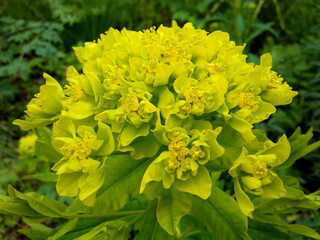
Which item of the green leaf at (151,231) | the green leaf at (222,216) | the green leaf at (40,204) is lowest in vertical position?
the green leaf at (151,231)

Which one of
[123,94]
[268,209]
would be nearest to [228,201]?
[268,209]

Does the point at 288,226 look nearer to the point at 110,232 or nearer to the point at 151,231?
the point at 151,231

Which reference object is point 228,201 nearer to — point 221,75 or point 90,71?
point 221,75

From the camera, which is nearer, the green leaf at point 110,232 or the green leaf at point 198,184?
the green leaf at point 198,184

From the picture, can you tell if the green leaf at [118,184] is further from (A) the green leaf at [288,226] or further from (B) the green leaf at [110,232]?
(A) the green leaf at [288,226]

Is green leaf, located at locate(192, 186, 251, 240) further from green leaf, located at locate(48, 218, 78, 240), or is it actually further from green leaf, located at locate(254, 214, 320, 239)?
green leaf, located at locate(48, 218, 78, 240)

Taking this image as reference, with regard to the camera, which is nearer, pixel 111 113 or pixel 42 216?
pixel 111 113

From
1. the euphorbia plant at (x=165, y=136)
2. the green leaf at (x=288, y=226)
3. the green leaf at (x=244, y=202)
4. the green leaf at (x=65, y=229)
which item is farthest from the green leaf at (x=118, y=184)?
the green leaf at (x=288, y=226)

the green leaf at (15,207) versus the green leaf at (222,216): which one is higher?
the green leaf at (15,207)
